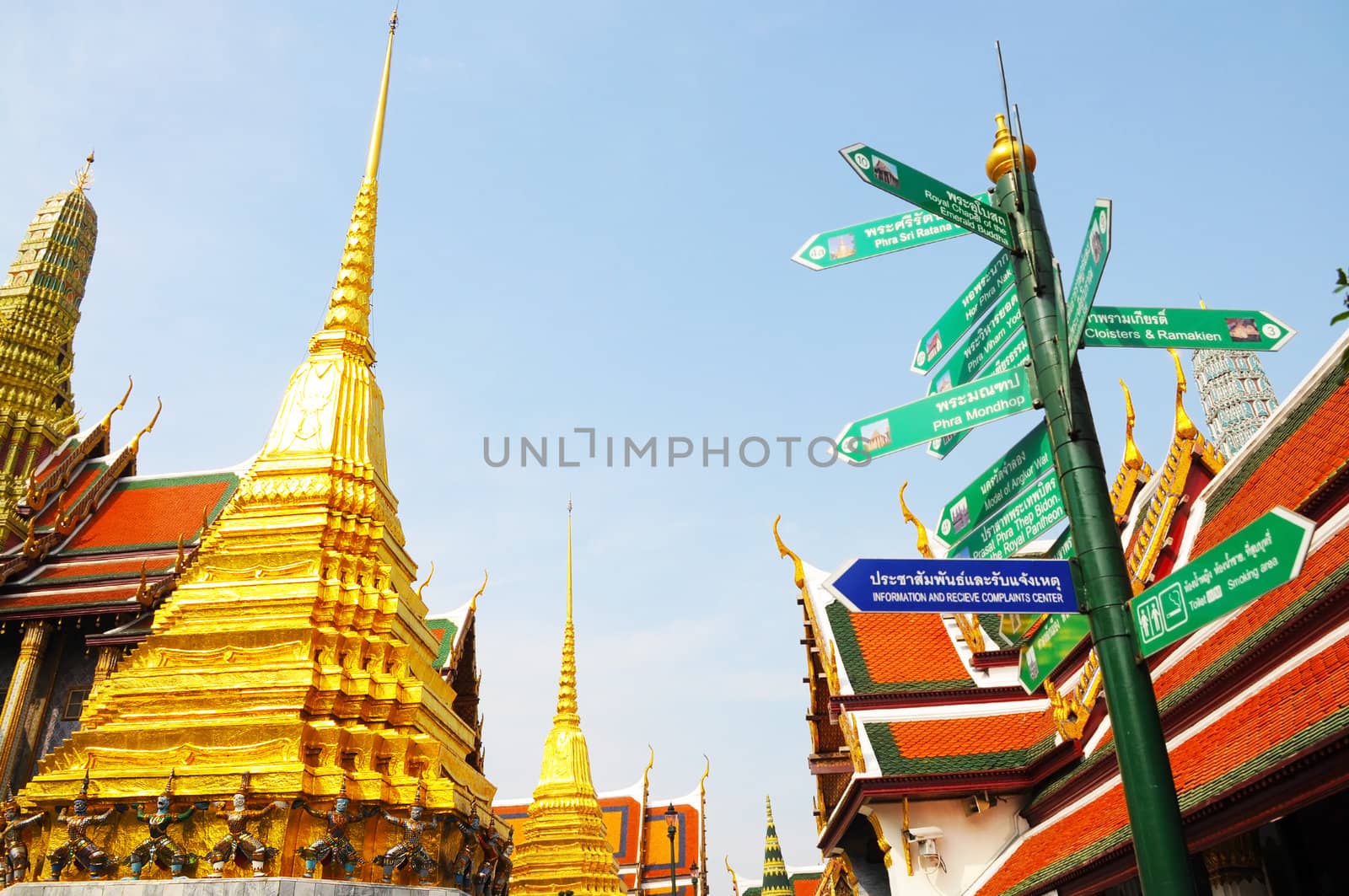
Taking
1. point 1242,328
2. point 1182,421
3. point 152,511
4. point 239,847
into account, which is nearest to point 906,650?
point 1182,421

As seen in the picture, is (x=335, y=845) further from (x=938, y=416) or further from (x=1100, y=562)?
(x=1100, y=562)

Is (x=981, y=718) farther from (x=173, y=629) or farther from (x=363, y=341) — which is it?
(x=363, y=341)

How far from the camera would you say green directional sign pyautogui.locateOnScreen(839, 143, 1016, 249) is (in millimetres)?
4191

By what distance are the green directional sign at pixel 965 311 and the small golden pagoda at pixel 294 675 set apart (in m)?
10.5

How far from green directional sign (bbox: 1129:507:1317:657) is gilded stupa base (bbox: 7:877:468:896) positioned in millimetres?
11470

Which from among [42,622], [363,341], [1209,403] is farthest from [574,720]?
[1209,403]

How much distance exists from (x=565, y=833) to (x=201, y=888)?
1802cm

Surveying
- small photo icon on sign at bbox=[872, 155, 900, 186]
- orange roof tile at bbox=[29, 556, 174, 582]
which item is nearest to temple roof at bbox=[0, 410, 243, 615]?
orange roof tile at bbox=[29, 556, 174, 582]

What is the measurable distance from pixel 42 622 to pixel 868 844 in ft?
66.1

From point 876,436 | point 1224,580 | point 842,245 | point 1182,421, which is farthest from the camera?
point 1182,421

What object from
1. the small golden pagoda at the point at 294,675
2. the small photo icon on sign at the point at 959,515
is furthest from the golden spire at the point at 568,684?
the small photo icon on sign at the point at 959,515

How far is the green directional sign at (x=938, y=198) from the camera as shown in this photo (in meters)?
4.19

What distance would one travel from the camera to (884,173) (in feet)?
13.8

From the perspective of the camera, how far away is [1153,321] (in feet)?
13.7
